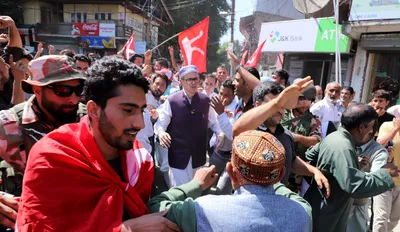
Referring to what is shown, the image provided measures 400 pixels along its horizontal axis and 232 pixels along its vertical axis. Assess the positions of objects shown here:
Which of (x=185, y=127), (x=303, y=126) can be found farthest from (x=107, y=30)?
(x=303, y=126)

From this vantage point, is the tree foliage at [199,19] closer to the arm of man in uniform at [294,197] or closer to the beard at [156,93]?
the beard at [156,93]

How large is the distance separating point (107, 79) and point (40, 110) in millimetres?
722

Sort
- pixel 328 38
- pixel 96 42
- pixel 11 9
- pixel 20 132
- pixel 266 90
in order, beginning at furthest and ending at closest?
pixel 11 9 → pixel 96 42 → pixel 328 38 → pixel 266 90 → pixel 20 132

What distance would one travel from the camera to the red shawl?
1.19 metres

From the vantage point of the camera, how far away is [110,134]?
52.9 inches

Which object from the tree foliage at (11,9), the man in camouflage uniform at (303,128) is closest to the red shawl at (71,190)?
the man in camouflage uniform at (303,128)

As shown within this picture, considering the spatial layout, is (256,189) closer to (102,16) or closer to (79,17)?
(102,16)

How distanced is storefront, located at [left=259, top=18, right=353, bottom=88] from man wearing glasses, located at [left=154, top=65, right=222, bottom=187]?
24.7ft

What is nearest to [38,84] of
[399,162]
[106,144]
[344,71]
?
[106,144]

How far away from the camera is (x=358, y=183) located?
1.93 m

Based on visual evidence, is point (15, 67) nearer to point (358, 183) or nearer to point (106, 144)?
point (106, 144)

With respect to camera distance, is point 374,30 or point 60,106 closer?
point 60,106

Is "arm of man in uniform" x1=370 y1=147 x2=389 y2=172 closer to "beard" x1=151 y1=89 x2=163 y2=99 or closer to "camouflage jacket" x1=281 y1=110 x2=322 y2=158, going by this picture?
"camouflage jacket" x1=281 y1=110 x2=322 y2=158

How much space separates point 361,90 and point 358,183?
28.1ft
